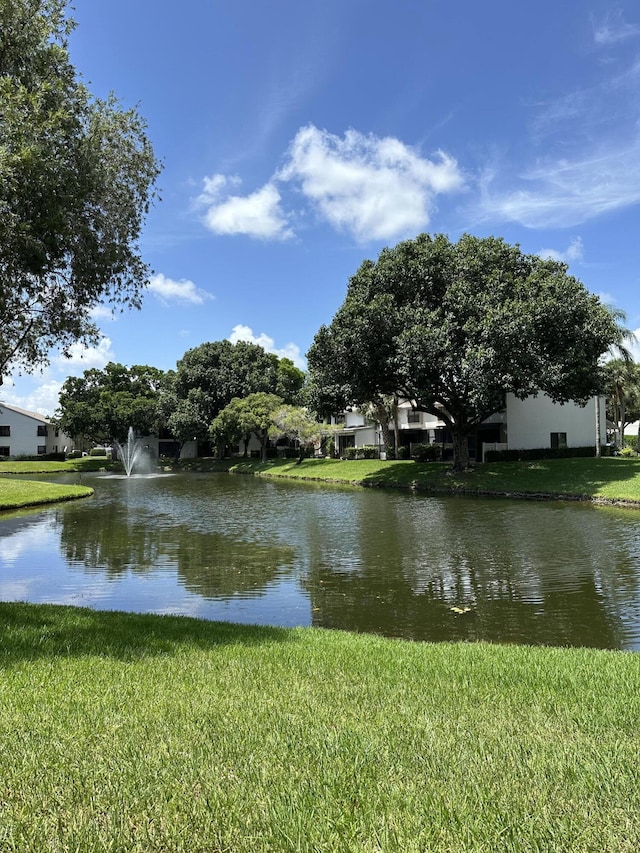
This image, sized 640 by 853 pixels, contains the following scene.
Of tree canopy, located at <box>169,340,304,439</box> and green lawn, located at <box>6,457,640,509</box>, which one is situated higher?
tree canopy, located at <box>169,340,304,439</box>

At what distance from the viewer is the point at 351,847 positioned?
2781 mm

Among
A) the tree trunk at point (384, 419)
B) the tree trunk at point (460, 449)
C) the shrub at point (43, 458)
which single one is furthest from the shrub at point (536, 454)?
the shrub at point (43, 458)

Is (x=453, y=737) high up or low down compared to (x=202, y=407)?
down

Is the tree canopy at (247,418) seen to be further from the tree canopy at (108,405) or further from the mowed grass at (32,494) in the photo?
the mowed grass at (32,494)

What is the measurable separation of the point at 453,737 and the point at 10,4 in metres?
13.6

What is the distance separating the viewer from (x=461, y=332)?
32281 mm

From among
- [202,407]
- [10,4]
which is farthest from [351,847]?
[202,407]

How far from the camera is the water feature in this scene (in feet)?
225

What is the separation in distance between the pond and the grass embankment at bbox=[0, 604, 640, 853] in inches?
131

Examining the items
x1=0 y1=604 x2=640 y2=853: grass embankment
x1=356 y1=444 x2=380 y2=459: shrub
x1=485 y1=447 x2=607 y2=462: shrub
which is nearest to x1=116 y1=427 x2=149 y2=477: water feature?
x1=356 y1=444 x2=380 y2=459: shrub

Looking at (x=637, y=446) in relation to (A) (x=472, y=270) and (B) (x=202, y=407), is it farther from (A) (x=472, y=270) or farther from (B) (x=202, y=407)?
(B) (x=202, y=407)

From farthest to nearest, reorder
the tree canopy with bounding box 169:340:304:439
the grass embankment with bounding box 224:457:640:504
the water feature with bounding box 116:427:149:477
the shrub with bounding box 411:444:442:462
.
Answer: the water feature with bounding box 116:427:149:477 → the tree canopy with bounding box 169:340:304:439 → the shrub with bounding box 411:444:442:462 → the grass embankment with bounding box 224:457:640:504

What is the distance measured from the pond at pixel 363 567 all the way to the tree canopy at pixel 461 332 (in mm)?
8966

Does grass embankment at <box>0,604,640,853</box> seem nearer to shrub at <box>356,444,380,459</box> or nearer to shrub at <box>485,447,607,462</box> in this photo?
shrub at <box>485,447,607,462</box>
